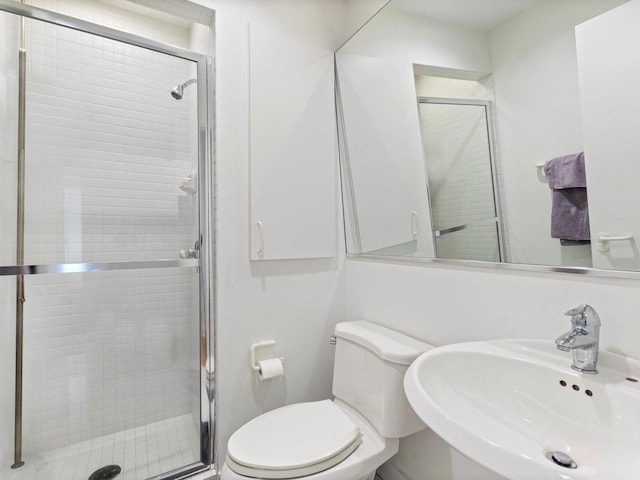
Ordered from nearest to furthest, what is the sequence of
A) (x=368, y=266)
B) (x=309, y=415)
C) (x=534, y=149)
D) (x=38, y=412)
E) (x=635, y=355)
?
(x=635, y=355) < (x=534, y=149) < (x=309, y=415) < (x=38, y=412) < (x=368, y=266)

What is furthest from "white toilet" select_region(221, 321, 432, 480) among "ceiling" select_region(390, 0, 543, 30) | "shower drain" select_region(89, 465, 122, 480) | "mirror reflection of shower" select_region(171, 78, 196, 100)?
"mirror reflection of shower" select_region(171, 78, 196, 100)

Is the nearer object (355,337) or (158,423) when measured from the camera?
(355,337)

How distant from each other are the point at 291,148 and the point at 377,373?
106 centimetres

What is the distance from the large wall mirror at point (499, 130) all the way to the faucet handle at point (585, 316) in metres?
0.13

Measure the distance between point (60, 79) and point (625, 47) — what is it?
1.87m

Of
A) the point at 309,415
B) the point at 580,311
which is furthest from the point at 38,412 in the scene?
the point at 580,311

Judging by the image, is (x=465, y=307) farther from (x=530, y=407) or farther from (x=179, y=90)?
(x=179, y=90)

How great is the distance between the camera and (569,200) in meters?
0.88

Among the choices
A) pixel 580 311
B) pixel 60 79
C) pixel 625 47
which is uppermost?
pixel 60 79

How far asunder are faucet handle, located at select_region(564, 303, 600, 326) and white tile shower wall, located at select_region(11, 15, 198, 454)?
4.49ft

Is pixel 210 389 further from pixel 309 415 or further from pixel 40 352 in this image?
pixel 40 352

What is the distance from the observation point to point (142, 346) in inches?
61.8

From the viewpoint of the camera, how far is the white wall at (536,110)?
88 cm

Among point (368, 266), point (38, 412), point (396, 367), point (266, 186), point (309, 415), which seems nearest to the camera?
point (396, 367)
